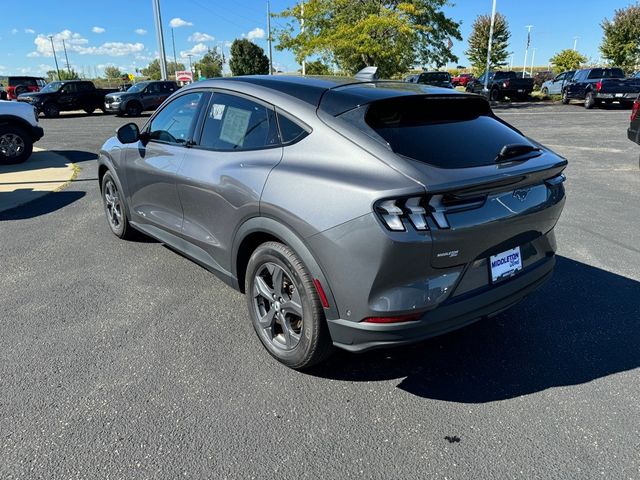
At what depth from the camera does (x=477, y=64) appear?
1949 inches

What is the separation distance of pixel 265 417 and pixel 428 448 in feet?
2.73

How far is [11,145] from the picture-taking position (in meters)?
9.73

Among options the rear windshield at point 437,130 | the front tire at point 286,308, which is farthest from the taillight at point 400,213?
the front tire at point 286,308

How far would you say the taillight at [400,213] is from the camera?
2137 millimetres

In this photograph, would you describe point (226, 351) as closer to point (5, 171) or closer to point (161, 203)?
point (161, 203)

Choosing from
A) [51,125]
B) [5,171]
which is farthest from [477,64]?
[5,171]

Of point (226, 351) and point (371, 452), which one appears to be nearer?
point (371, 452)

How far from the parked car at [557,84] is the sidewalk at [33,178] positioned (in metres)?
25.6

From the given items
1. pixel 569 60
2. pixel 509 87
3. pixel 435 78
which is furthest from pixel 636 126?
pixel 569 60

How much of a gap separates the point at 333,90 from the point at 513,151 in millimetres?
1091

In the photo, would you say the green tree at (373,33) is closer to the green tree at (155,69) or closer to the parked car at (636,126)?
the parked car at (636,126)

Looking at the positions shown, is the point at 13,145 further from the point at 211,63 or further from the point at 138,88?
the point at 211,63

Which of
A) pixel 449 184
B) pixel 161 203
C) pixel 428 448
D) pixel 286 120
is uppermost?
pixel 286 120

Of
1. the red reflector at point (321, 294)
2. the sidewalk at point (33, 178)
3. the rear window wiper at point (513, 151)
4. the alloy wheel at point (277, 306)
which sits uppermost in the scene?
the rear window wiper at point (513, 151)
